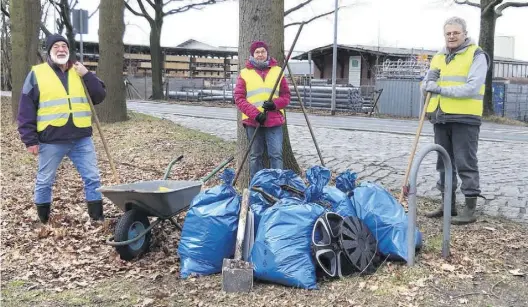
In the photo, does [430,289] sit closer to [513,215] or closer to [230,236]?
[230,236]

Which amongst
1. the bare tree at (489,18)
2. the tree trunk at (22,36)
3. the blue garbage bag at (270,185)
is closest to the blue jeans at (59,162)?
the blue garbage bag at (270,185)

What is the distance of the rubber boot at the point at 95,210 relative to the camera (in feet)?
19.7

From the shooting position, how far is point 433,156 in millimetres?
9508

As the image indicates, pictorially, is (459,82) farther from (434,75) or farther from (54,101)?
(54,101)

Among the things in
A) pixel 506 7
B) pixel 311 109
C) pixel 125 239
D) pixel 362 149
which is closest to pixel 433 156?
pixel 362 149

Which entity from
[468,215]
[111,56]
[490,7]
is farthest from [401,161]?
[490,7]

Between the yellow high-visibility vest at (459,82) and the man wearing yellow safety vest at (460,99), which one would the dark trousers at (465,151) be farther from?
the yellow high-visibility vest at (459,82)

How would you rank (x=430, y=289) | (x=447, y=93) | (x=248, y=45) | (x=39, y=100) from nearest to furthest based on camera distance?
(x=430, y=289)
(x=447, y=93)
(x=39, y=100)
(x=248, y=45)

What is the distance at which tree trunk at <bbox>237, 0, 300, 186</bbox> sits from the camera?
6559mm

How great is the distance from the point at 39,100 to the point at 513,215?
15.7 ft

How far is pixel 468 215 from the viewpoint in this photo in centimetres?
559

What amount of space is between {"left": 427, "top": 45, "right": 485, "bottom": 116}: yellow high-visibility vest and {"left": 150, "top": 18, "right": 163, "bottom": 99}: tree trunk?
28655 millimetres

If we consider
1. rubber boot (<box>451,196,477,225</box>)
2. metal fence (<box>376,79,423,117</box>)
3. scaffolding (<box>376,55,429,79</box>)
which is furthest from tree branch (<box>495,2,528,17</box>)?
rubber boot (<box>451,196,477,225</box>)

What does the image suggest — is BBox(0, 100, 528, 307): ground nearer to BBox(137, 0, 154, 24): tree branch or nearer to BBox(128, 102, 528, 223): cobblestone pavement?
BBox(128, 102, 528, 223): cobblestone pavement
